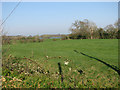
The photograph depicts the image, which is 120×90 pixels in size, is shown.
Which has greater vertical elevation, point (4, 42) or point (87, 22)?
point (87, 22)

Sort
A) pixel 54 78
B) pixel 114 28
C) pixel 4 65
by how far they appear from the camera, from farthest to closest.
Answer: pixel 114 28 < pixel 4 65 < pixel 54 78

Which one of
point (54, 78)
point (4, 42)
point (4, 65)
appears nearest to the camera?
point (54, 78)

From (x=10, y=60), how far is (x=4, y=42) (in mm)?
556

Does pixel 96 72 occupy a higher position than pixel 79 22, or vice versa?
pixel 79 22

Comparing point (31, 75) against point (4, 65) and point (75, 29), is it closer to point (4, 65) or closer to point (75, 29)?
point (4, 65)

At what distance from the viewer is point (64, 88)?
8.68ft

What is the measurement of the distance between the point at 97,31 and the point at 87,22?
184cm

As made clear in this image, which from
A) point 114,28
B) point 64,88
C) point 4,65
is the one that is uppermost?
point 114,28

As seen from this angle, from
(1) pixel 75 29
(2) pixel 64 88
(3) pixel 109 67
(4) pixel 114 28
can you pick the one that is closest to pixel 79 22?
(1) pixel 75 29

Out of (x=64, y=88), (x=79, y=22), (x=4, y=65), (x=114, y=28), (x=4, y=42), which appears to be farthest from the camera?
(x=79, y=22)

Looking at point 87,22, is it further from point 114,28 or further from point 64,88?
point 64,88

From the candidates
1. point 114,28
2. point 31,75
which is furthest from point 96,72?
point 114,28

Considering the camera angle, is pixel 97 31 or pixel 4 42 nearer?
pixel 4 42

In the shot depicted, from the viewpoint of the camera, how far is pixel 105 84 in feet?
9.09
